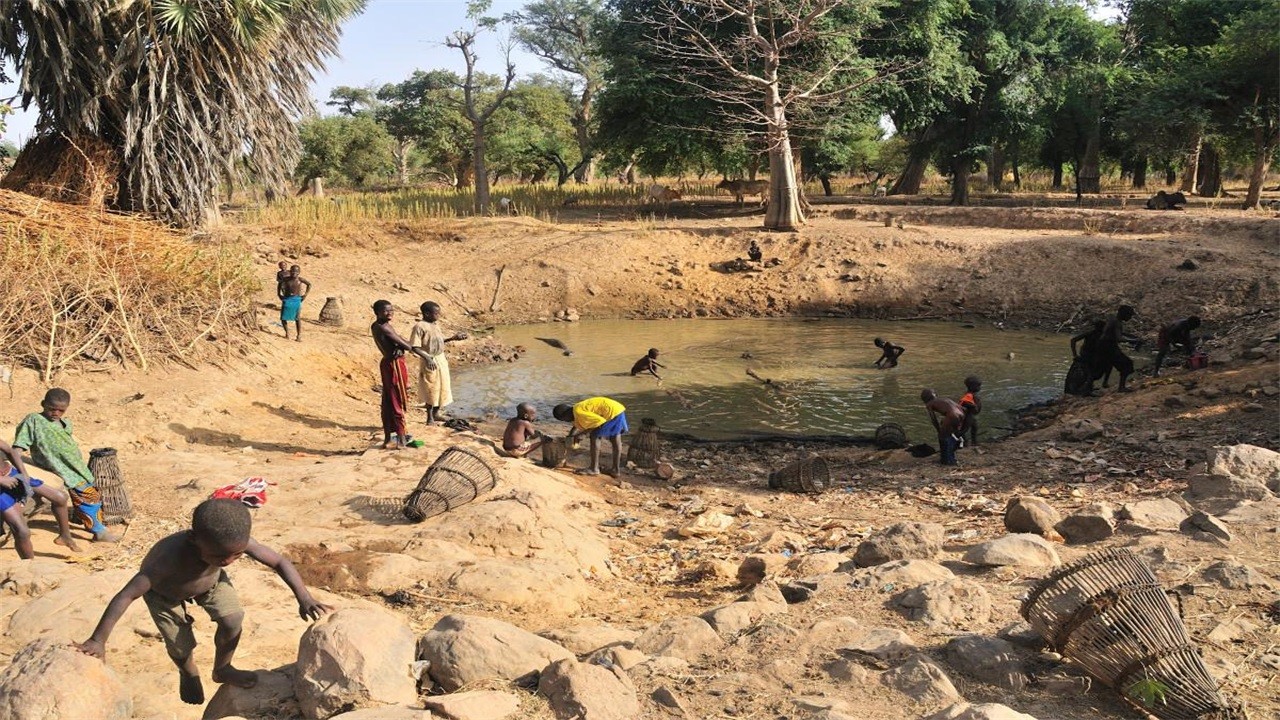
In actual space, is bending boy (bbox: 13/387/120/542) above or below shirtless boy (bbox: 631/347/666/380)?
above

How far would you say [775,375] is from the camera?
551 inches

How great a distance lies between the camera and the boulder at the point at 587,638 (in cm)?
472

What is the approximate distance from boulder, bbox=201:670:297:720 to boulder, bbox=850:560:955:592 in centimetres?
317

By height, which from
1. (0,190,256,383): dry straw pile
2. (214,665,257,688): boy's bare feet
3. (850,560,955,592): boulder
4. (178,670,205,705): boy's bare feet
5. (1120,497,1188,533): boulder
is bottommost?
(850,560,955,592): boulder

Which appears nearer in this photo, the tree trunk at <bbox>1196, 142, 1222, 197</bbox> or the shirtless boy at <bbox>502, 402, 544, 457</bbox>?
the shirtless boy at <bbox>502, 402, 544, 457</bbox>

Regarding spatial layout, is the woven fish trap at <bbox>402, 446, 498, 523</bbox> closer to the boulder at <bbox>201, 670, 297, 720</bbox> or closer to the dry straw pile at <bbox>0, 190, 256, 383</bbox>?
the boulder at <bbox>201, 670, 297, 720</bbox>

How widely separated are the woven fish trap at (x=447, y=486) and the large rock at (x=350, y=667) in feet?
9.79

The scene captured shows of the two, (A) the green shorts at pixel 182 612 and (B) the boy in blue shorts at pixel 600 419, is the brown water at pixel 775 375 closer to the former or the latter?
(B) the boy in blue shorts at pixel 600 419

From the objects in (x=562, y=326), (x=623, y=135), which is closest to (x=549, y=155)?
(x=623, y=135)

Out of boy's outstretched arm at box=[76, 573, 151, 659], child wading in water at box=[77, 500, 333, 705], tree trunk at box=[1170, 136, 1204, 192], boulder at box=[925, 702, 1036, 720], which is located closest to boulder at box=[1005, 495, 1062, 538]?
boulder at box=[925, 702, 1036, 720]

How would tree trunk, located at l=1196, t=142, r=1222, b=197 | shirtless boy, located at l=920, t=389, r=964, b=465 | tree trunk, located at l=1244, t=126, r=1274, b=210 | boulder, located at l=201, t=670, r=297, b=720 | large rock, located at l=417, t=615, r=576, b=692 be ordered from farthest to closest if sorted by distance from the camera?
tree trunk, located at l=1196, t=142, r=1222, b=197, tree trunk, located at l=1244, t=126, r=1274, b=210, shirtless boy, located at l=920, t=389, r=964, b=465, large rock, located at l=417, t=615, r=576, b=692, boulder, located at l=201, t=670, r=297, b=720

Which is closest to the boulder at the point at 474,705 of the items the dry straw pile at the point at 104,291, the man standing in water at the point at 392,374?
the man standing in water at the point at 392,374

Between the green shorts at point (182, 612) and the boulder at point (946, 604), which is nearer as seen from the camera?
the green shorts at point (182, 612)

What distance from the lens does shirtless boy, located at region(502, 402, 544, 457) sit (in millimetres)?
9281
